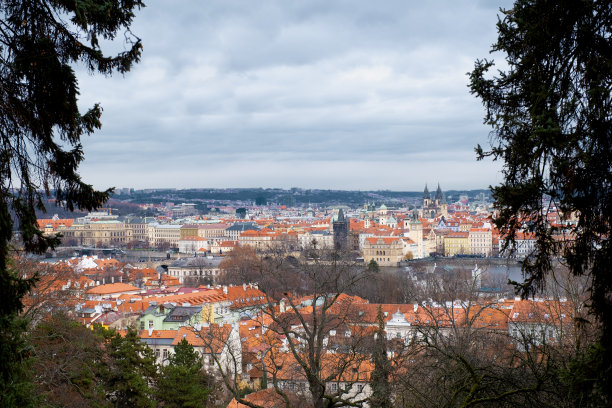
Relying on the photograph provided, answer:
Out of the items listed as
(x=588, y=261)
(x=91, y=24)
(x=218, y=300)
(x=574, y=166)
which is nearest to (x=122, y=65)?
(x=91, y=24)

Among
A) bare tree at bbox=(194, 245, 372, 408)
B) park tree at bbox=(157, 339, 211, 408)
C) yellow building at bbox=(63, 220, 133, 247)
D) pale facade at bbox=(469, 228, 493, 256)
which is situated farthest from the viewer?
yellow building at bbox=(63, 220, 133, 247)

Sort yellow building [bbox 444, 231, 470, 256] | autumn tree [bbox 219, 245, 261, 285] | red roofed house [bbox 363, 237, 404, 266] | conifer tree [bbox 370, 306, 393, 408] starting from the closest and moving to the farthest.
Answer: conifer tree [bbox 370, 306, 393, 408] → autumn tree [bbox 219, 245, 261, 285] → red roofed house [bbox 363, 237, 404, 266] → yellow building [bbox 444, 231, 470, 256]

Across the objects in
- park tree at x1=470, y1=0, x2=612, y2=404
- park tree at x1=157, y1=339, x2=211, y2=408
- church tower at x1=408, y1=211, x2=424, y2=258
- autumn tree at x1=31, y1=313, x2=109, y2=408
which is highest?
park tree at x1=470, y1=0, x2=612, y2=404

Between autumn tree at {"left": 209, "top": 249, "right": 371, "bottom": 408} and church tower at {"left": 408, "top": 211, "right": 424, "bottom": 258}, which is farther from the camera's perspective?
church tower at {"left": 408, "top": 211, "right": 424, "bottom": 258}

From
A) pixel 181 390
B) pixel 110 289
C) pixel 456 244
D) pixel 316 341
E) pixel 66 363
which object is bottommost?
pixel 456 244

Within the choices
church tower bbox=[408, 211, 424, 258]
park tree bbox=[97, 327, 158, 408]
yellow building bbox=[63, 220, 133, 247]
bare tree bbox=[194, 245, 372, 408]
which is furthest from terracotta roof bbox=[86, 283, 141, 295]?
yellow building bbox=[63, 220, 133, 247]

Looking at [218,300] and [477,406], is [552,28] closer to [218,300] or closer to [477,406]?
[477,406]

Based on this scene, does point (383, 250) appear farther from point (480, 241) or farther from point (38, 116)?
point (38, 116)

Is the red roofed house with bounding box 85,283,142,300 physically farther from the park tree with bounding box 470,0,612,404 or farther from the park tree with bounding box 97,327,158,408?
the park tree with bounding box 470,0,612,404

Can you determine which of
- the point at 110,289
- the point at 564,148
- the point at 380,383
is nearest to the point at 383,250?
the point at 110,289

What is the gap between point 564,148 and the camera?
11.7 ft

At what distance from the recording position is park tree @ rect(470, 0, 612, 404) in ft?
11.5

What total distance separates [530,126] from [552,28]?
55 cm

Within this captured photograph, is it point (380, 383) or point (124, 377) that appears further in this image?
point (124, 377)
